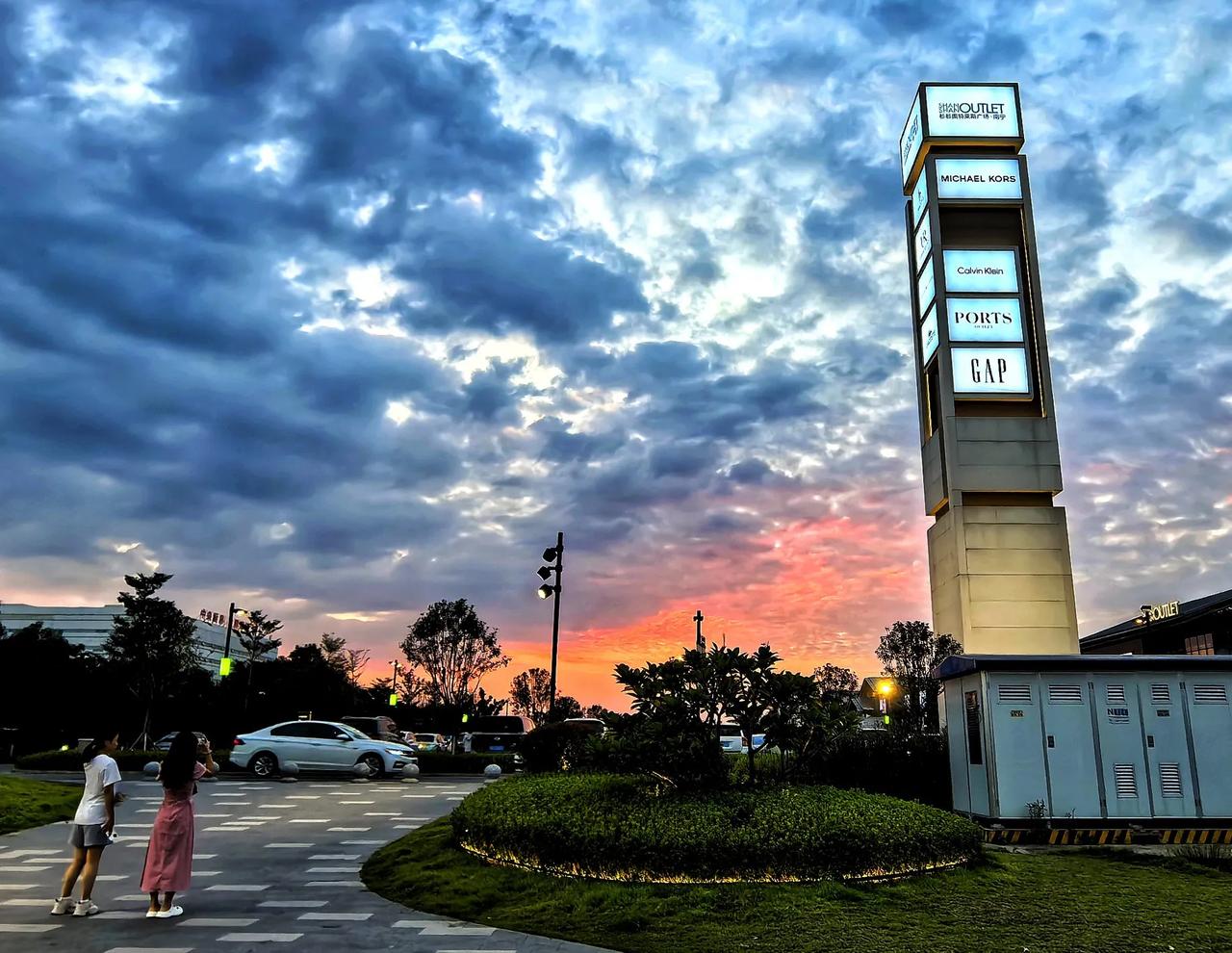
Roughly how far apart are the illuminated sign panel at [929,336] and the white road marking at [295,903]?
44.4 meters

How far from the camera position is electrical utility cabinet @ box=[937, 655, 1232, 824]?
50.2 feet

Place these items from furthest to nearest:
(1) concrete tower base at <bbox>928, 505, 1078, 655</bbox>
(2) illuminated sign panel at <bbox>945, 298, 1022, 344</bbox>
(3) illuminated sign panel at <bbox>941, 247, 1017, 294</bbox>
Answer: (3) illuminated sign panel at <bbox>941, 247, 1017, 294</bbox> < (2) illuminated sign panel at <bbox>945, 298, 1022, 344</bbox> < (1) concrete tower base at <bbox>928, 505, 1078, 655</bbox>

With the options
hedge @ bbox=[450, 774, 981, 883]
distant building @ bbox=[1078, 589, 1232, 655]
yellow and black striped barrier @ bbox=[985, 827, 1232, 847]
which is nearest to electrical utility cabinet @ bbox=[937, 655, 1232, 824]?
yellow and black striped barrier @ bbox=[985, 827, 1232, 847]

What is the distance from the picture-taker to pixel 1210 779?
1539cm

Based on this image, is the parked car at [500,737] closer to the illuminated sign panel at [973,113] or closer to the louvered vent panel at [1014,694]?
the louvered vent panel at [1014,694]

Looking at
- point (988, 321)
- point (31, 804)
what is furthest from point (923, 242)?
point (31, 804)

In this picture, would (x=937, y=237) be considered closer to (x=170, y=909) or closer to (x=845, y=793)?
(x=845, y=793)

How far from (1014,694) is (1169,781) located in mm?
2770

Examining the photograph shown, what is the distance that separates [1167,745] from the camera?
50.9ft

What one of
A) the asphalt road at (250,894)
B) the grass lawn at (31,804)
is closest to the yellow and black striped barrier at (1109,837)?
the asphalt road at (250,894)

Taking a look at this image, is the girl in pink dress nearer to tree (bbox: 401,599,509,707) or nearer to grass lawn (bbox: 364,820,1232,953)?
grass lawn (bbox: 364,820,1232,953)

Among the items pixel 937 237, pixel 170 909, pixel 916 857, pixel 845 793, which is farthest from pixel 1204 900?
pixel 937 237

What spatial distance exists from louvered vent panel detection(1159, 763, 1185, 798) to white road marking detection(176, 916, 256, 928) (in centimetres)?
1427

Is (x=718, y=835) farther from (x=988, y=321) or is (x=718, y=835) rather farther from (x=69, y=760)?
(x=988, y=321)
